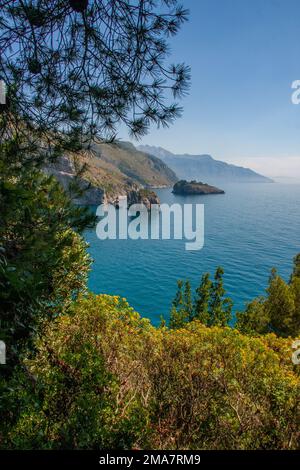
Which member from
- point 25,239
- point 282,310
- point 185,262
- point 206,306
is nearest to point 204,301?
point 206,306

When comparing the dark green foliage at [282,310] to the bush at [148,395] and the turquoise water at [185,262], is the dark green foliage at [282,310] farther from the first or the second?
the bush at [148,395]

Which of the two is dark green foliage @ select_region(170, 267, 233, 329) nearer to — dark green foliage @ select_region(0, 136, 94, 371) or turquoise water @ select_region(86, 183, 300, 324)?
turquoise water @ select_region(86, 183, 300, 324)

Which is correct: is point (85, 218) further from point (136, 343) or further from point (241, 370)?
point (241, 370)

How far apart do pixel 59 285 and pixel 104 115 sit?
5018 mm

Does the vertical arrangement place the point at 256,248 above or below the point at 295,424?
below

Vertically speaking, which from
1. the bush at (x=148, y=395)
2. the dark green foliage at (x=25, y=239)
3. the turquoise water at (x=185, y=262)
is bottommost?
the turquoise water at (x=185, y=262)

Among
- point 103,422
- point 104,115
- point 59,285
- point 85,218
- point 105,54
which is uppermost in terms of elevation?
point 105,54

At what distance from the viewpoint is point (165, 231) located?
8988 cm

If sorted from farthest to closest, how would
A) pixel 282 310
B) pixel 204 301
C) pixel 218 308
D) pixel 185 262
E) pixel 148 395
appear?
pixel 185 262 → pixel 282 310 → pixel 218 308 → pixel 204 301 → pixel 148 395

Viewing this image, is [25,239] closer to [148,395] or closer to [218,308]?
[148,395]

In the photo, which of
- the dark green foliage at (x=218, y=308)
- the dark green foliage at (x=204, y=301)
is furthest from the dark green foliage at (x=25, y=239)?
the dark green foliage at (x=218, y=308)

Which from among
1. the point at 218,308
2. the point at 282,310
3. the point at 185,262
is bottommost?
the point at 185,262

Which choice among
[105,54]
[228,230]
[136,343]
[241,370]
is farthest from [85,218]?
[228,230]

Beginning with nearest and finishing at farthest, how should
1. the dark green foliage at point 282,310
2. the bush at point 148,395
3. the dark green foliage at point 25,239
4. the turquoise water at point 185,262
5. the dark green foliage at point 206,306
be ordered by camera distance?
the dark green foliage at point 25,239
the bush at point 148,395
the dark green foliage at point 206,306
the dark green foliage at point 282,310
the turquoise water at point 185,262
